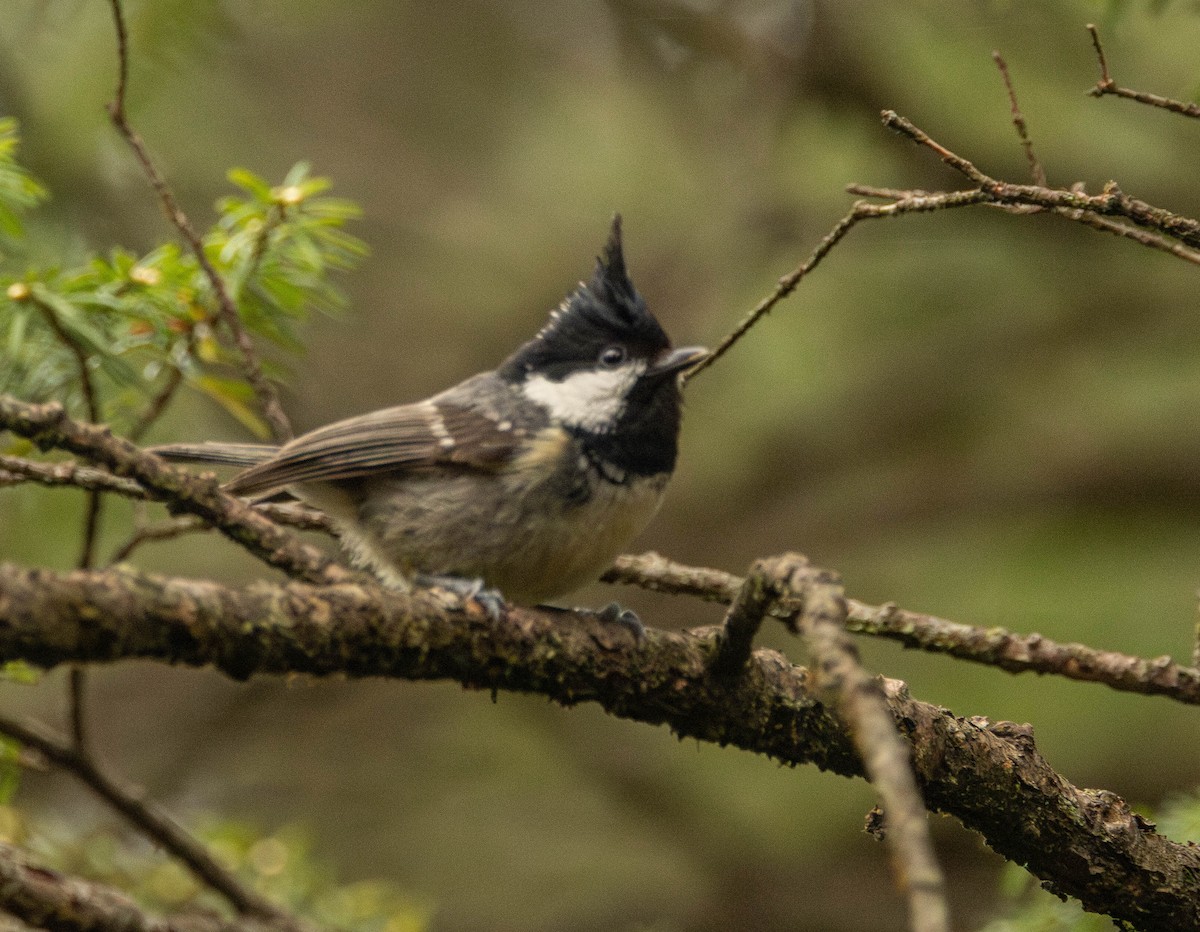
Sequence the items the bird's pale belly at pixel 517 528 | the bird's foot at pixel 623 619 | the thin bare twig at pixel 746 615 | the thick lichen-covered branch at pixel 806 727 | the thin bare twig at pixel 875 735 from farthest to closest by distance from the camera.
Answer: the bird's pale belly at pixel 517 528 → the bird's foot at pixel 623 619 → the thick lichen-covered branch at pixel 806 727 → the thin bare twig at pixel 746 615 → the thin bare twig at pixel 875 735

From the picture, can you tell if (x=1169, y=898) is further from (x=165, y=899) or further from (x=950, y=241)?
(x=950, y=241)

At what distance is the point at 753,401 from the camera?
5.93 metres

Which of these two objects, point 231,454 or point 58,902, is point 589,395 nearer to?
point 231,454

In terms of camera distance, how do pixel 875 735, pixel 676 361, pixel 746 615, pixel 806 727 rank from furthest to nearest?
1. pixel 676 361
2. pixel 806 727
3. pixel 746 615
4. pixel 875 735

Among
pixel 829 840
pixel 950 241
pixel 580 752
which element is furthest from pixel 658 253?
pixel 829 840

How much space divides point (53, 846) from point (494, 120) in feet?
16.8

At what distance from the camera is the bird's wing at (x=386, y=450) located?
9.50ft

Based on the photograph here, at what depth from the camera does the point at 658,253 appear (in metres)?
6.15

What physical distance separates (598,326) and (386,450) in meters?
0.64

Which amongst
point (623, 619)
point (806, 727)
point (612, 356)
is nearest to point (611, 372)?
point (612, 356)

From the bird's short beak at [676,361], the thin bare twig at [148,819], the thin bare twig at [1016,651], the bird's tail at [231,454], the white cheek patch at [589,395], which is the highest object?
the bird's short beak at [676,361]

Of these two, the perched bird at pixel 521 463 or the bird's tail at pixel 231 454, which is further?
the bird's tail at pixel 231 454

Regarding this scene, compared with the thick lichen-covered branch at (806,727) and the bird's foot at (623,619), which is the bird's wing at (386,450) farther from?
the thick lichen-covered branch at (806,727)

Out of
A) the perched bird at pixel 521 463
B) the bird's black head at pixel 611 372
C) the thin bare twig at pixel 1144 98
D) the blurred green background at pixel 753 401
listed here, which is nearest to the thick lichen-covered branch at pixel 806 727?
the perched bird at pixel 521 463
